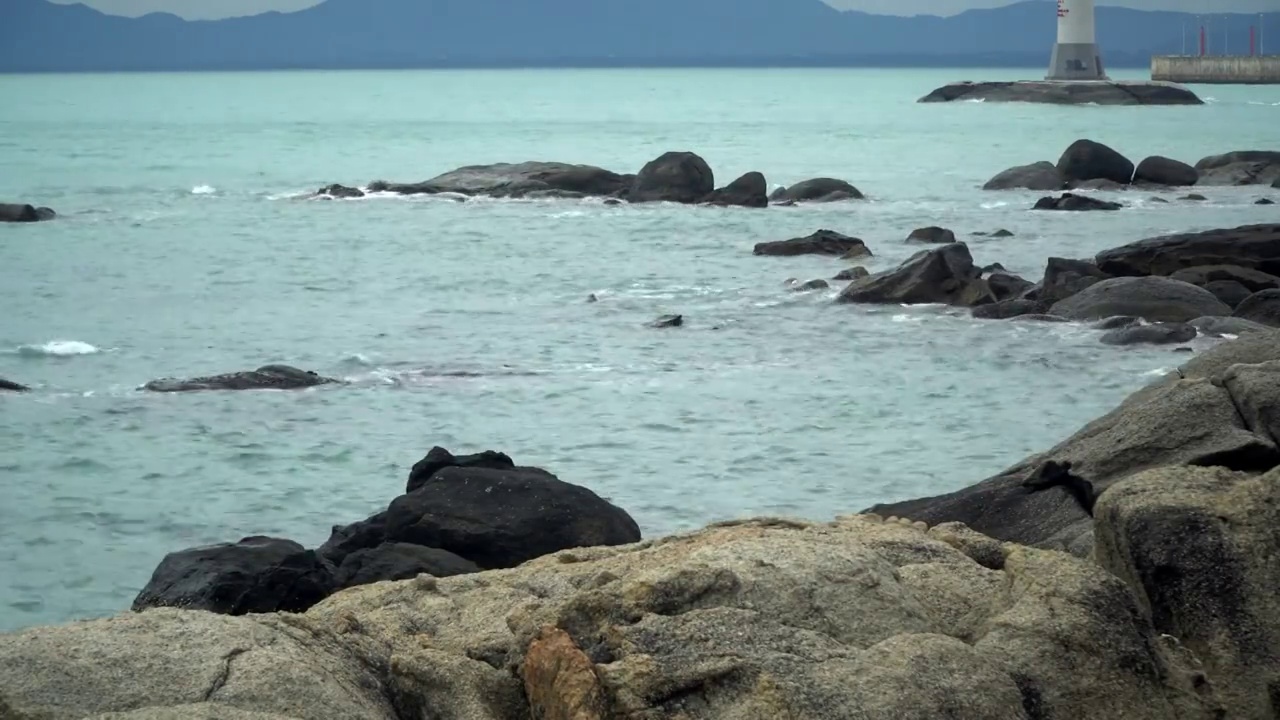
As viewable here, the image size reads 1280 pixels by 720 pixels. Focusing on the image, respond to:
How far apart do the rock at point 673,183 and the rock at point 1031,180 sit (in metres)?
7.85

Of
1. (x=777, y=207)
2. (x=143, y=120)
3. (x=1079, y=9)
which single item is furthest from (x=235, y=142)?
(x=1079, y=9)

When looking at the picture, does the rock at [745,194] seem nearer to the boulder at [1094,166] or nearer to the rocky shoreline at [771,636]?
the boulder at [1094,166]

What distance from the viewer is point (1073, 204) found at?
3466 cm

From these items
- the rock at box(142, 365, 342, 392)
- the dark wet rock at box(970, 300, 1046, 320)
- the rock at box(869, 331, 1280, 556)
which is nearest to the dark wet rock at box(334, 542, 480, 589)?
the rock at box(869, 331, 1280, 556)

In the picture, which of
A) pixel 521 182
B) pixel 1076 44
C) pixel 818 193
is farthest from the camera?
pixel 1076 44

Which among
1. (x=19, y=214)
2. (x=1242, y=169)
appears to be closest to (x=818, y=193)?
(x=1242, y=169)

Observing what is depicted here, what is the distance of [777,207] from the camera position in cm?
3747

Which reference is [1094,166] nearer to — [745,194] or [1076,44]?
[745,194]

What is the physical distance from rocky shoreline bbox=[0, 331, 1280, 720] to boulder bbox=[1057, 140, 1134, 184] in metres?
36.9

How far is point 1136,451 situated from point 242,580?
4.35 m

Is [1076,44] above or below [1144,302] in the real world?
above

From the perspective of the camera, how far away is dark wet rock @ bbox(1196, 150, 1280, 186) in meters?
41.1

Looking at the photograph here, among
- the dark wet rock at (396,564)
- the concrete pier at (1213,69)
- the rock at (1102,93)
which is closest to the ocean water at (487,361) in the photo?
the dark wet rock at (396,564)

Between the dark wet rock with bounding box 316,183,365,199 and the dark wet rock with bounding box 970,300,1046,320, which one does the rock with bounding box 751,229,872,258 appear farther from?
the dark wet rock with bounding box 316,183,365,199
